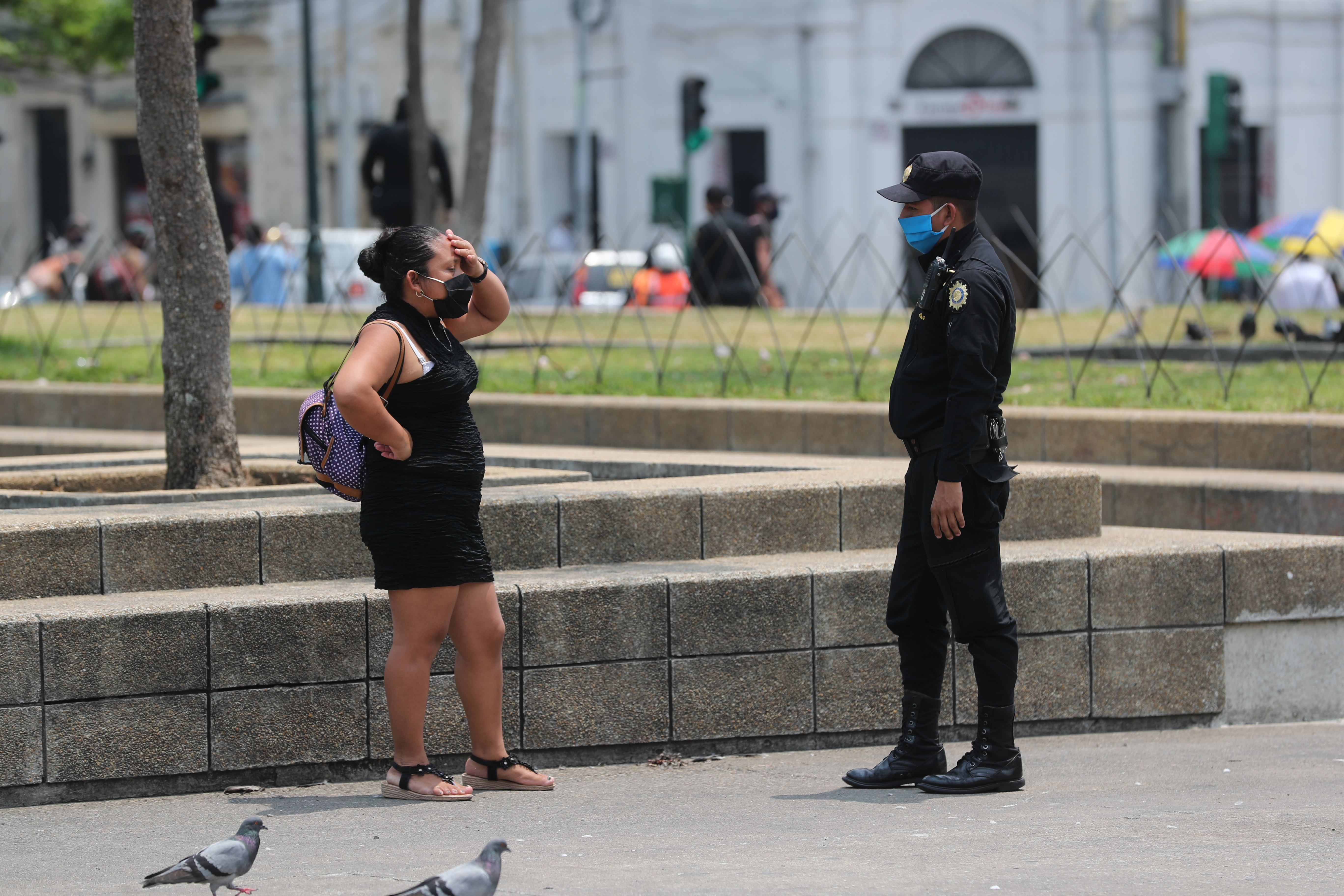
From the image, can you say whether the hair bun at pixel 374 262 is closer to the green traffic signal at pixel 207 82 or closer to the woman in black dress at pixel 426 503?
the woman in black dress at pixel 426 503

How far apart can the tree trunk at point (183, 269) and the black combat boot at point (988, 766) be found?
9.56ft

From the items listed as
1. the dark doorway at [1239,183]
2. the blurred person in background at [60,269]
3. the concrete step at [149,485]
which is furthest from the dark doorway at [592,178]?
the concrete step at [149,485]

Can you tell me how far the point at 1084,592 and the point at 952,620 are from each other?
1087mm

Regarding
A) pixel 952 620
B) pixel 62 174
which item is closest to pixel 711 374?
pixel 952 620

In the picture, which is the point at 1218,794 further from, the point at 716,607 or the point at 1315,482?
the point at 1315,482

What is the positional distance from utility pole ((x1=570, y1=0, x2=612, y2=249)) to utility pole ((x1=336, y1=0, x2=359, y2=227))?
405cm

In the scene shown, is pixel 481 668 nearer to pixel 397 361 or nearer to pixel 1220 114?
pixel 397 361

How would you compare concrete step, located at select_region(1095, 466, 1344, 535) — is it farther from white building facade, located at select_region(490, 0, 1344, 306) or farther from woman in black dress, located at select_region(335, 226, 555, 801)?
white building facade, located at select_region(490, 0, 1344, 306)

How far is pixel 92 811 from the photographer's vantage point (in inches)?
196

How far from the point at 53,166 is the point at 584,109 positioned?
11.9 metres

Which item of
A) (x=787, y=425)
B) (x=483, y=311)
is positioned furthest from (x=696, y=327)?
(x=483, y=311)

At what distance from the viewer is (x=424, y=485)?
191 inches

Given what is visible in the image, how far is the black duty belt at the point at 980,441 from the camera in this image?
491 centimetres

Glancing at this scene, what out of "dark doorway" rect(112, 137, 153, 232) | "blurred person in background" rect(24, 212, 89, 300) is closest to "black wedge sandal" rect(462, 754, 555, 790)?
"blurred person in background" rect(24, 212, 89, 300)
